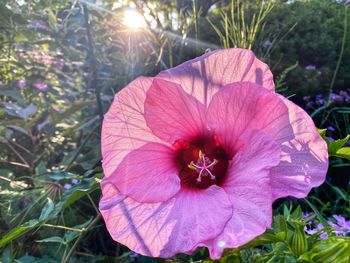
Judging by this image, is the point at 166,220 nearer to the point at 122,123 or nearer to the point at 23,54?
the point at 122,123

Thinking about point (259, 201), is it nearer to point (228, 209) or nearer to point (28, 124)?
point (228, 209)

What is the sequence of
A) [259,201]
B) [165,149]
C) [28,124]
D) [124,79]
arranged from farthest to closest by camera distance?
[124,79] < [28,124] < [165,149] < [259,201]

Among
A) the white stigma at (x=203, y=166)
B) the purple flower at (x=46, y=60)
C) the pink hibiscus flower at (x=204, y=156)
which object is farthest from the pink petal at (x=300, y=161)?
the purple flower at (x=46, y=60)

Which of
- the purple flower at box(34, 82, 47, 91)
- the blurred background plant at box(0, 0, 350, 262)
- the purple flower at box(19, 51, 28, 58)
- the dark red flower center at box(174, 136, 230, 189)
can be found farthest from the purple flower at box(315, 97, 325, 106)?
the dark red flower center at box(174, 136, 230, 189)

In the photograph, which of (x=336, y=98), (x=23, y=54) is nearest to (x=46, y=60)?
(x=23, y=54)

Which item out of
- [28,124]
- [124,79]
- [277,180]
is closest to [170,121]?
[277,180]

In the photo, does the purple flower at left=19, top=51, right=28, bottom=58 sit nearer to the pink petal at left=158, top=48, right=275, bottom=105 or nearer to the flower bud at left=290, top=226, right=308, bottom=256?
the pink petal at left=158, top=48, right=275, bottom=105
